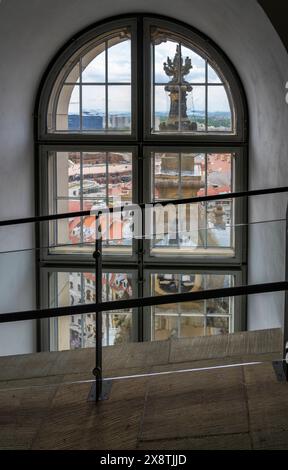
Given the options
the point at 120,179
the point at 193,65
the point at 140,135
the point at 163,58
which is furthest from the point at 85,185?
the point at 193,65

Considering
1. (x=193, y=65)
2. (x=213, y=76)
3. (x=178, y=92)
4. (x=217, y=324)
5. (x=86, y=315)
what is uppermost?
(x=193, y=65)

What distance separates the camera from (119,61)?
7.29 meters

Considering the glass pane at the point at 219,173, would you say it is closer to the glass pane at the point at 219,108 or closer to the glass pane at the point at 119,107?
the glass pane at the point at 219,108

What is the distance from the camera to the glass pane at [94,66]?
735 cm

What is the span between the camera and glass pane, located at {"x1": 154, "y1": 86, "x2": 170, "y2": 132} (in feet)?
24.1

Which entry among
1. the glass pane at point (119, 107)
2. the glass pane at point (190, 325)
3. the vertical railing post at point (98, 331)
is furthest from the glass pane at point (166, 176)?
the vertical railing post at point (98, 331)

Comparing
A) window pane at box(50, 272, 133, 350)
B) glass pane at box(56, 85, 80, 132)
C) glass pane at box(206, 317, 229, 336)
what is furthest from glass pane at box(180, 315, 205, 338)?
glass pane at box(56, 85, 80, 132)

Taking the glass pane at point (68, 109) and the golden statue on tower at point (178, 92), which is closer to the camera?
the golden statue on tower at point (178, 92)

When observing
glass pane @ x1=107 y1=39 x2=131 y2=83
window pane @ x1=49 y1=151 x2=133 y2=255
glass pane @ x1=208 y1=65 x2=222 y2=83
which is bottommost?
window pane @ x1=49 y1=151 x2=133 y2=255

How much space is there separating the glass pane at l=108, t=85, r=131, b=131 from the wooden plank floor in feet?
12.9

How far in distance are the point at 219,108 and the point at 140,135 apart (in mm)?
887

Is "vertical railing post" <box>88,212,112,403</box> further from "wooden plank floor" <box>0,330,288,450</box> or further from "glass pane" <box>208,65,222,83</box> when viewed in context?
"glass pane" <box>208,65,222,83</box>

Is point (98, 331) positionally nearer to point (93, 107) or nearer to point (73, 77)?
point (93, 107)

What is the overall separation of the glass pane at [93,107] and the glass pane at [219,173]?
1.24m
